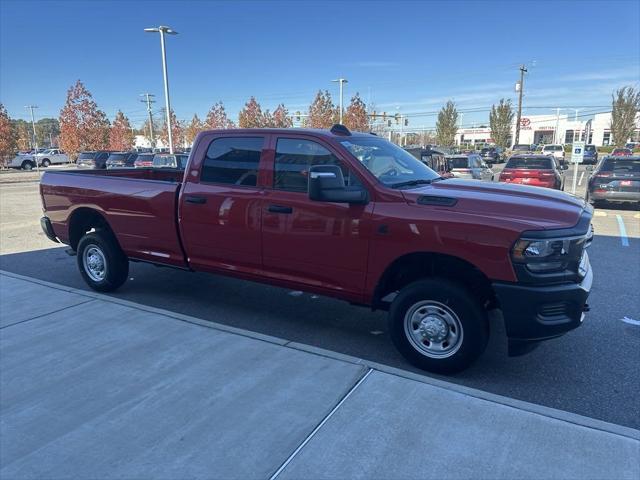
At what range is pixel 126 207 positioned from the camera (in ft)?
17.9

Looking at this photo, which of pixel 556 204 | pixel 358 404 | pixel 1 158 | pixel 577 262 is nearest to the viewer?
pixel 358 404

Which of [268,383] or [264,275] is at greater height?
[264,275]

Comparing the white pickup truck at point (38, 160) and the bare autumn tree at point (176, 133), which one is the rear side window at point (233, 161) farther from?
the bare autumn tree at point (176, 133)

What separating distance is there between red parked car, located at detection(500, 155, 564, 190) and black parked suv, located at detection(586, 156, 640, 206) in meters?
1.13

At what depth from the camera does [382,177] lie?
4.16 m

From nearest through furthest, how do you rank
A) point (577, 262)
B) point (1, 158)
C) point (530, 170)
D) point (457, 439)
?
1. point (457, 439)
2. point (577, 262)
3. point (530, 170)
4. point (1, 158)

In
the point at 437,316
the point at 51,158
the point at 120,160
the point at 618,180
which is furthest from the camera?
the point at 51,158

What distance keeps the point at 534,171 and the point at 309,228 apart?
40.2ft

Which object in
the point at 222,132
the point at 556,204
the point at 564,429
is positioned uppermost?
the point at 222,132

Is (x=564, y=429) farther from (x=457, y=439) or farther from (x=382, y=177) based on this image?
(x=382, y=177)

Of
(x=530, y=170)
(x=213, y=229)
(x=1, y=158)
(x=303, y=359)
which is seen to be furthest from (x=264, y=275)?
(x=1, y=158)

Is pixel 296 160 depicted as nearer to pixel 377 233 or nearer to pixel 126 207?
pixel 377 233

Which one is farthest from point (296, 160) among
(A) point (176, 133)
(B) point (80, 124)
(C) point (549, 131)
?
(C) point (549, 131)

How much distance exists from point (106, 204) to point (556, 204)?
15.8ft
